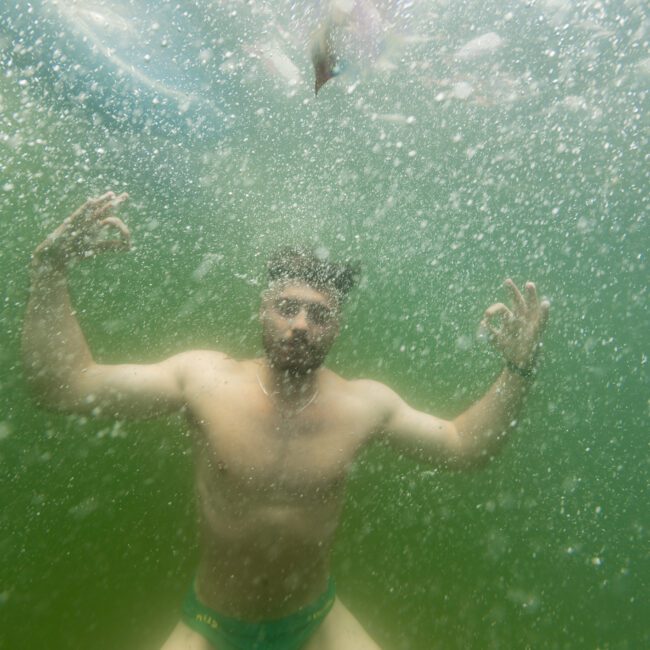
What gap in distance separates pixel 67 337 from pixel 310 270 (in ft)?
4.66

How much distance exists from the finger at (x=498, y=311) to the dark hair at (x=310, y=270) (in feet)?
2.88

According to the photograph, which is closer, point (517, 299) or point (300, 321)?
point (300, 321)

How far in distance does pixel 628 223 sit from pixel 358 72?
34.4 feet

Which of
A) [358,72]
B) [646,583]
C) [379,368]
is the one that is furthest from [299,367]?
[646,583]

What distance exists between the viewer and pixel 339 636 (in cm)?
293

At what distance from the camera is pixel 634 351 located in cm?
2975

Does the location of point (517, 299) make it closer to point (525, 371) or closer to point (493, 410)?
point (525, 371)

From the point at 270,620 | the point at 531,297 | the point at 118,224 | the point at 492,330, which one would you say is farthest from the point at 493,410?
the point at 118,224

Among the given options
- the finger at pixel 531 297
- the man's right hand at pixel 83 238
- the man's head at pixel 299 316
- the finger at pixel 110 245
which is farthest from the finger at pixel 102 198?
the finger at pixel 531 297

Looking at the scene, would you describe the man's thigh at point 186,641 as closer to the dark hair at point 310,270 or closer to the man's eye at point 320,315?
the man's eye at point 320,315

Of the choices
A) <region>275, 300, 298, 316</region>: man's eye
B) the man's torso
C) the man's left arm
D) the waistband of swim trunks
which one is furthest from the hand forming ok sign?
the waistband of swim trunks

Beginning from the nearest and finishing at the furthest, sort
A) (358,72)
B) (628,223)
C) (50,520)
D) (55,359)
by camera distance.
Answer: (55,359) → (358,72) → (50,520) → (628,223)

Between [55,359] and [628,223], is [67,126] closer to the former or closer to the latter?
[55,359]

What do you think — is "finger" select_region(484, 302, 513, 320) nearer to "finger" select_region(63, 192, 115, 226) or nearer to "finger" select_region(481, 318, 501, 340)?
"finger" select_region(481, 318, 501, 340)
